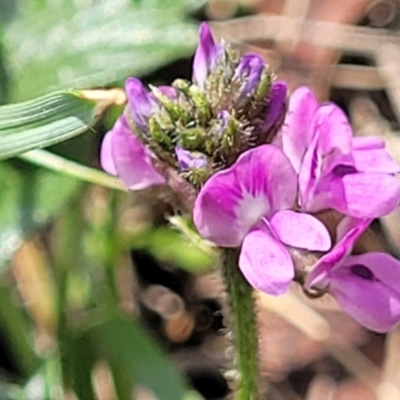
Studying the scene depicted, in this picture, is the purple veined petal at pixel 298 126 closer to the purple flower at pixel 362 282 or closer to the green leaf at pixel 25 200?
the purple flower at pixel 362 282

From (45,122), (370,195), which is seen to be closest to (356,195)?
(370,195)

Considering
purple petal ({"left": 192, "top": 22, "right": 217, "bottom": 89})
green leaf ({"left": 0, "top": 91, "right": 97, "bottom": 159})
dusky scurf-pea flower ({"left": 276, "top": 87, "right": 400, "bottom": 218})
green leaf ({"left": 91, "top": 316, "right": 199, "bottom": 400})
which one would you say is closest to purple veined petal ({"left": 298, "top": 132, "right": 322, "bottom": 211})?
dusky scurf-pea flower ({"left": 276, "top": 87, "right": 400, "bottom": 218})

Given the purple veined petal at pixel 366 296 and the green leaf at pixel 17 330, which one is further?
the green leaf at pixel 17 330

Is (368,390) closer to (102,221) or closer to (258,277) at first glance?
(102,221)

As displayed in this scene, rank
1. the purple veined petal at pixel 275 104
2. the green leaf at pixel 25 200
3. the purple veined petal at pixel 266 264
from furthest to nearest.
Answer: the green leaf at pixel 25 200 → the purple veined petal at pixel 275 104 → the purple veined petal at pixel 266 264

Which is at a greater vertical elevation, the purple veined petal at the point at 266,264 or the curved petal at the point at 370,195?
the curved petal at the point at 370,195

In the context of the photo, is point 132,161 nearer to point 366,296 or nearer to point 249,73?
point 249,73

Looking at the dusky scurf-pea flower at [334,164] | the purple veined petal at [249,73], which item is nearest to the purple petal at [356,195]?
the dusky scurf-pea flower at [334,164]

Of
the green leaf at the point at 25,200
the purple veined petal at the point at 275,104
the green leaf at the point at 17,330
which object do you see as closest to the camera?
the purple veined petal at the point at 275,104
